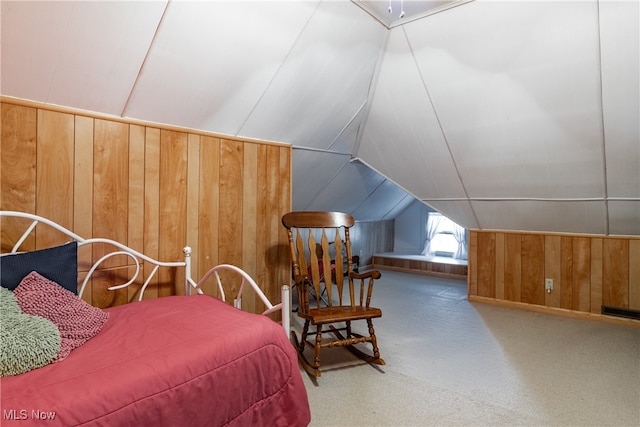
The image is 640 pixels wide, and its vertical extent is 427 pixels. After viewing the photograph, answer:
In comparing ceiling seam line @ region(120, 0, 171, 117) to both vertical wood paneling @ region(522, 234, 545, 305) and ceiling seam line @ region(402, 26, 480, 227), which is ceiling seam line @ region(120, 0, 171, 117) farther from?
vertical wood paneling @ region(522, 234, 545, 305)

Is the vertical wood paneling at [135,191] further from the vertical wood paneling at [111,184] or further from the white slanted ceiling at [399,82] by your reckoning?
the white slanted ceiling at [399,82]

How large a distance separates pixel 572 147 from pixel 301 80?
2.02 metres

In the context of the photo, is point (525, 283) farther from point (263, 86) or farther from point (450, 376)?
point (263, 86)

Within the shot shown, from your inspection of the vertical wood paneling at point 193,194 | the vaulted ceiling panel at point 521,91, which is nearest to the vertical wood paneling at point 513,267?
the vaulted ceiling panel at point 521,91

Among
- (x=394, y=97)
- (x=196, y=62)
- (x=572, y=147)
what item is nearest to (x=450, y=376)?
(x=572, y=147)

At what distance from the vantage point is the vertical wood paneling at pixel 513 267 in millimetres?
3664

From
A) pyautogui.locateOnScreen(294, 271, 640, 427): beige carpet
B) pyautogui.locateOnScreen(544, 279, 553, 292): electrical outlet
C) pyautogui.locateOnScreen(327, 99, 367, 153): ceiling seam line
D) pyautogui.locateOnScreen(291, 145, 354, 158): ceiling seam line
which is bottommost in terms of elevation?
pyautogui.locateOnScreen(294, 271, 640, 427): beige carpet

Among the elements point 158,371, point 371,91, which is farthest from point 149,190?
point 371,91

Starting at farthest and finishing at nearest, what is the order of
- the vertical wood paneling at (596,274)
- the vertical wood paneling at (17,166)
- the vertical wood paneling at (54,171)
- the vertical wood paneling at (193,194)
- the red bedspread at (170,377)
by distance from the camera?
the vertical wood paneling at (596,274), the vertical wood paneling at (193,194), the vertical wood paneling at (54,171), the vertical wood paneling at (17,166), the red bedspread at (170,377)

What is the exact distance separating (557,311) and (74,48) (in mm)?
4162

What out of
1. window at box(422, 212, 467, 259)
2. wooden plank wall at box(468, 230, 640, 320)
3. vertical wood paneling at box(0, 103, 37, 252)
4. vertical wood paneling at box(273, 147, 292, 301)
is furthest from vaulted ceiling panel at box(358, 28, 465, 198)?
vertical wood paneling at box(0, 103, 37, 252)

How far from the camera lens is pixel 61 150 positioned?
183cm

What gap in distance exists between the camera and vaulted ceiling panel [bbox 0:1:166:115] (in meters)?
1.49

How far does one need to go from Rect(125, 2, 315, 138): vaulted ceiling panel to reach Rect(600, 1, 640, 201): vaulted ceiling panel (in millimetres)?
1640
